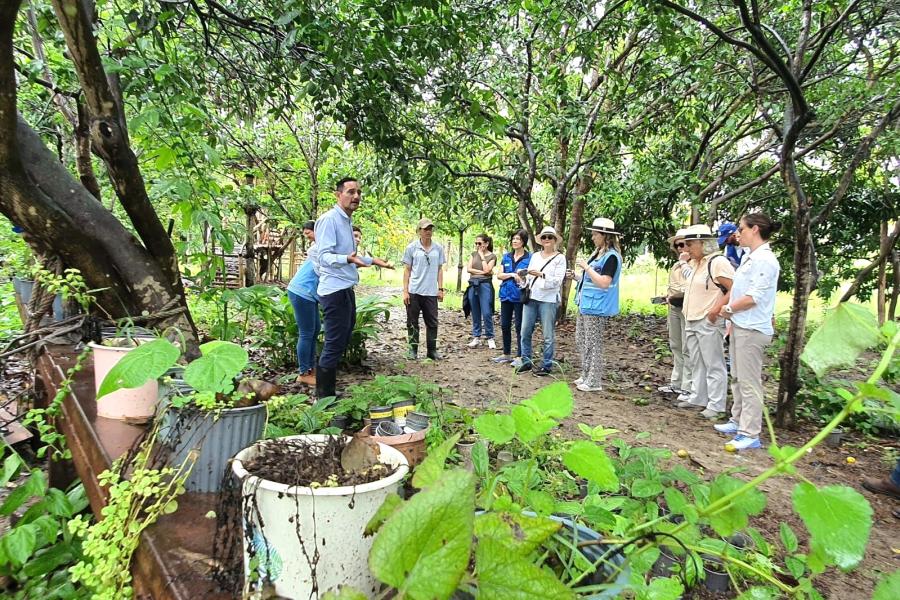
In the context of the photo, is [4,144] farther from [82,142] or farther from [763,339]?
[763,339]

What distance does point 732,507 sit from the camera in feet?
3.12

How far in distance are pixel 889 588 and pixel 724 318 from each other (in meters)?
4.25

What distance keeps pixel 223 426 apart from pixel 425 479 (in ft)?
2.74

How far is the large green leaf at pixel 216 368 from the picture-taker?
3.95 ft

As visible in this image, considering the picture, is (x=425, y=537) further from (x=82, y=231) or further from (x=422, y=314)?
(x=422, y=314)

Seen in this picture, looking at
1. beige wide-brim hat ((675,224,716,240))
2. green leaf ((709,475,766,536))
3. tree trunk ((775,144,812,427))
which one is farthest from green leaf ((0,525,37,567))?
beige wide-brim hat ((675,224,716,240))

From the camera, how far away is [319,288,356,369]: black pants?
3.79 m

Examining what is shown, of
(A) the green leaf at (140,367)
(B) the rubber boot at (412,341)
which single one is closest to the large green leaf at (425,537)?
(A) the green leaf at (140,367)

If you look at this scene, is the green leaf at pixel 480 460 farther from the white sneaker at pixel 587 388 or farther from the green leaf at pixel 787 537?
the white sneaker at pixel 587 388

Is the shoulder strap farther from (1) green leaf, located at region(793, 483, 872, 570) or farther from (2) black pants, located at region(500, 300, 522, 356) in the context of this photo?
(1) green leaf, located at region(793, 483, 872, 570)

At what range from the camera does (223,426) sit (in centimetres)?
152

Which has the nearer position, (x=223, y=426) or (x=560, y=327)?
(x=223, y=426)

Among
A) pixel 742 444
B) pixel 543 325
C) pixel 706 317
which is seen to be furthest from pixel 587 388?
pixel 742 444

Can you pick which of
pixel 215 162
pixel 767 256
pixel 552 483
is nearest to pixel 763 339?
pixel 767 256
